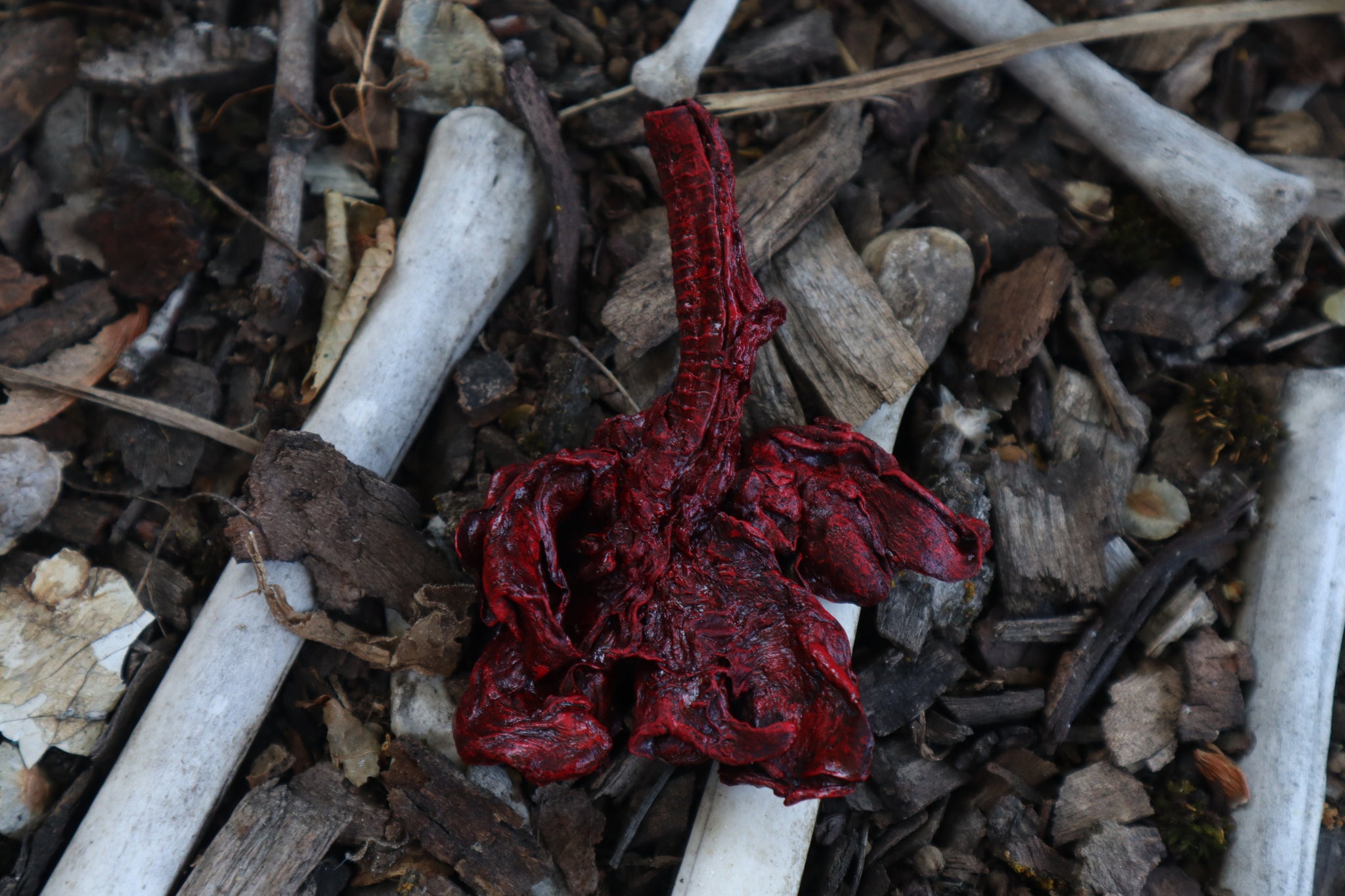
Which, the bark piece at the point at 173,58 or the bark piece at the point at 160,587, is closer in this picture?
the bark piece at the point at 160,587

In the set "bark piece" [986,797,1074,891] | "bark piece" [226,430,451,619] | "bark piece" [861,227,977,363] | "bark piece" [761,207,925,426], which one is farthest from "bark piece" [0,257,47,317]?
"bark piece" [986,797,1074,891]

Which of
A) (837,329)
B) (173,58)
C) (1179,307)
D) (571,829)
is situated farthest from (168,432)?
(1179,307)

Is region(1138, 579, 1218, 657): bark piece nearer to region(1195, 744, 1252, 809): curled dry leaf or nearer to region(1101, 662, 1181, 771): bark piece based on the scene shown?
region(1101, 662, 1181, 771): bark piece

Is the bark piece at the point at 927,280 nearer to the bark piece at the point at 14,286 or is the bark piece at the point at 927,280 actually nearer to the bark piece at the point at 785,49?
the bark piece at the point at 785,49

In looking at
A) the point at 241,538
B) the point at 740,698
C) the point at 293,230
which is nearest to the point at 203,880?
the point at 241,538

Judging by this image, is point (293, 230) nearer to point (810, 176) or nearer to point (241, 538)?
point (241, 538)

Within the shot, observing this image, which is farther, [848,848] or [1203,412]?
[1203,412]

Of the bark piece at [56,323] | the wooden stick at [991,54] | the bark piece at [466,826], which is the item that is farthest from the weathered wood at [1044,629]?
the bark piece at [56,323]
